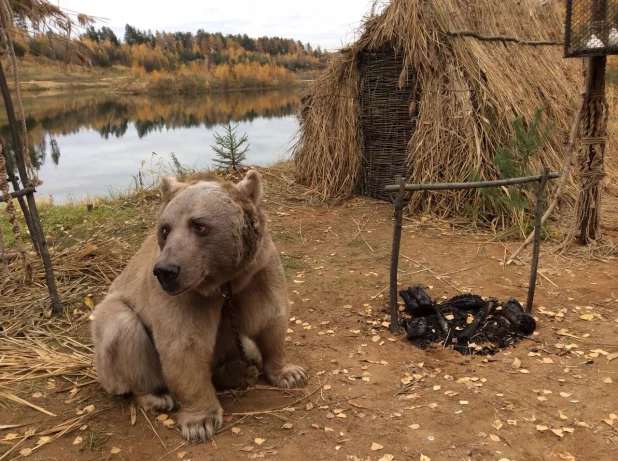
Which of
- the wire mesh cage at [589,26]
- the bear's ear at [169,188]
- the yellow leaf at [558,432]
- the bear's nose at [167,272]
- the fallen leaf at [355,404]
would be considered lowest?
the fallen leaf at [355,404]

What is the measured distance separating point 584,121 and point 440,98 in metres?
2.20

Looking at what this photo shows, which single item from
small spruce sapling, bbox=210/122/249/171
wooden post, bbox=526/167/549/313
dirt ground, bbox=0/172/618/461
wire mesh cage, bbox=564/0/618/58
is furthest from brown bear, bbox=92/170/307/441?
small spruce sapling, bbox=210/122/249/171

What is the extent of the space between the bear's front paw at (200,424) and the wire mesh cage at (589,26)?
5011 mm

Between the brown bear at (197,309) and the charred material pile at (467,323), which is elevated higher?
the brown bear at (197,309)

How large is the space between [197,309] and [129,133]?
24425 millimetres

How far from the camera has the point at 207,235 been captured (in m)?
2.83

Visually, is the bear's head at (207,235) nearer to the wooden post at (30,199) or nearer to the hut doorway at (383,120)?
the wooden post at (30,199)

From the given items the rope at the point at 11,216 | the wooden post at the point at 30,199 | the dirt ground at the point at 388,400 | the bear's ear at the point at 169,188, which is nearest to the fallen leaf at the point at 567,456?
the dirt ground at the point at 388,400

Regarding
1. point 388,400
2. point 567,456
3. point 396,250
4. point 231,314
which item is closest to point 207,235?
point 231,314

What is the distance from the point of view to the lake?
16677mm

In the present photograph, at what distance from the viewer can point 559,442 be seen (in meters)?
3.06

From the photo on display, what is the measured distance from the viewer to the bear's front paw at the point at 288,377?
147 inches

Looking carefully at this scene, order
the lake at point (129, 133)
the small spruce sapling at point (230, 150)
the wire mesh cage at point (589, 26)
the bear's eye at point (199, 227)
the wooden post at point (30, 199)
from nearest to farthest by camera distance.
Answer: the bear's eye at point (199, 227), the wooden post at point (30, 199), the wire mesh cage at point (589, 26), the small spruce sapling at point (230, 150), the lake at point (129, 133)

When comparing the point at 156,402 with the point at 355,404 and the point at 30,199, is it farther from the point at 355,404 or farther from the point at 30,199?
the point at 30,199
